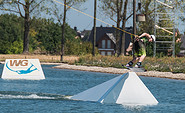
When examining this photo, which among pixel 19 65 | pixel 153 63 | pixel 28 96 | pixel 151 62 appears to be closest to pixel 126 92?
pixel 28 96

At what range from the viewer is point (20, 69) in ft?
96.3

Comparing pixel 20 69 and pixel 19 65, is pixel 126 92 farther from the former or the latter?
pixel 20 69

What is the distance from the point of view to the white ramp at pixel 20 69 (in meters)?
29.1

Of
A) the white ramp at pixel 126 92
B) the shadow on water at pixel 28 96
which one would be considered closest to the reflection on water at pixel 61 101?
the shadow on water at pixel 28 96

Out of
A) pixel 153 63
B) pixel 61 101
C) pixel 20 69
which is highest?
pixel 153 63

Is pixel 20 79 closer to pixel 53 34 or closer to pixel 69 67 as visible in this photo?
pixel 69 67

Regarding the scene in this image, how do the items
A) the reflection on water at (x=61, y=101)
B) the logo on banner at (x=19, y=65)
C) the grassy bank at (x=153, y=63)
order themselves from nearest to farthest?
the reflection on water at (x=61, y=101), the logo on banner at (x=19, y=65), the grassy bank at (x=153, y=63)

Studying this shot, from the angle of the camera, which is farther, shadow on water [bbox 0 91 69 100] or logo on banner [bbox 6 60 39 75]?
logo on banner [bbox 6 60 39 75]

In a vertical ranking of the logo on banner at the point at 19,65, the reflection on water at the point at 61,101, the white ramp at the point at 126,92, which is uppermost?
the logo on banner at the point at 19,65

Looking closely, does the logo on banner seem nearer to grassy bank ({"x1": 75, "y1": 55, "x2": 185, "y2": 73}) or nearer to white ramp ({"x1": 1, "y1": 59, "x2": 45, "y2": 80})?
white ramp ({"x1": 1, "y1": 59, "x2": 45, "y2": 80})

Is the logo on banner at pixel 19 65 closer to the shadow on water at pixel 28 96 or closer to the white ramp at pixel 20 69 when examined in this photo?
the white ramp at pixel 20 69

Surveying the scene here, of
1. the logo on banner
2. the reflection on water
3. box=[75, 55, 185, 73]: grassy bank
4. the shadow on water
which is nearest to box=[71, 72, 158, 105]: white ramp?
the reflection on water

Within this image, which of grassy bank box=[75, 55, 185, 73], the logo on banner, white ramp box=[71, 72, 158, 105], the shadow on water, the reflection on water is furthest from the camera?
grassy bank box=[75, 55, 185, 73]

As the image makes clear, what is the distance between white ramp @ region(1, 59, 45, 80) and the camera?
29094 mm
